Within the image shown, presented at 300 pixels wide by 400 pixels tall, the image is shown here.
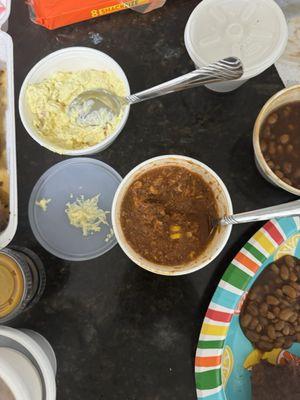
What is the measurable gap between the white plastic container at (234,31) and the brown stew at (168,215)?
0.36 m

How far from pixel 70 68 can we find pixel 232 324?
0.93 meters

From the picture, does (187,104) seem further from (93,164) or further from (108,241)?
(108,241)

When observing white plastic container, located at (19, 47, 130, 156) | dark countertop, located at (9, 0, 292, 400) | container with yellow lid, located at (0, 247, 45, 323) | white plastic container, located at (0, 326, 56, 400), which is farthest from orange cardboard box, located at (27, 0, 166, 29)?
white plastic container, located at (0, 326, 56, 400)

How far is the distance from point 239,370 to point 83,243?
1.99 feet

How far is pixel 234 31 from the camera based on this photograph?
127 cm

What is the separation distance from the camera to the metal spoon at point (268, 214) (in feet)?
2.93

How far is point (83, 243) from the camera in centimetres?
126

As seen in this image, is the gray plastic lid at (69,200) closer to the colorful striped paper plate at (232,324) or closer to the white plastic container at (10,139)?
the white plastic container at (10,139)

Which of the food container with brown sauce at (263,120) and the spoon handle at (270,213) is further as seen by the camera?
the food container with brown sauce at (263,120)

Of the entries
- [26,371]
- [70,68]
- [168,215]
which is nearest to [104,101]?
[70,68]

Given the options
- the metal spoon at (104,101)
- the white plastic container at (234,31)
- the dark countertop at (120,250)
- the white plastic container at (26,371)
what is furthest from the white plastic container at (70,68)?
the white plastic container at (26,371)

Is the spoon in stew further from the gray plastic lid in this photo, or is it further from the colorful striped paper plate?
the gray plastic lid

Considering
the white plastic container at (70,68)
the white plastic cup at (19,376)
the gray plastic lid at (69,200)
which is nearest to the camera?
the white plastic cup at (19,376)

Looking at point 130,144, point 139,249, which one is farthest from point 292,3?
point 139,249
